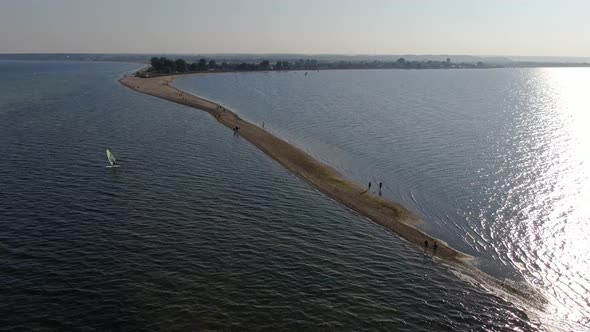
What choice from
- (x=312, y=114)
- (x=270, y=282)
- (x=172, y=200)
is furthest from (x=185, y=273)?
(x=312, y=114)

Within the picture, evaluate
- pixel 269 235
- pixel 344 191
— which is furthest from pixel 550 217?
pixel 269 235

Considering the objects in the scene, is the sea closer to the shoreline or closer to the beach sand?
the shoreline

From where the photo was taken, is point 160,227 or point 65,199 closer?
point 160,227

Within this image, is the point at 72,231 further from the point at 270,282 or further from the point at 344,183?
the point at 344,183

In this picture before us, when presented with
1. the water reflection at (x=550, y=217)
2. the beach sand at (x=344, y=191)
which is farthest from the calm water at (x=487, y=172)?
the beach sand at (x=344, y=191)

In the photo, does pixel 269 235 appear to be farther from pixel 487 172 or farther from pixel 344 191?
pixel 487 172

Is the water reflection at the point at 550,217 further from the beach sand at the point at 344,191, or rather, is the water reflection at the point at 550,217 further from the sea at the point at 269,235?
the beach sand at the point at 344,191

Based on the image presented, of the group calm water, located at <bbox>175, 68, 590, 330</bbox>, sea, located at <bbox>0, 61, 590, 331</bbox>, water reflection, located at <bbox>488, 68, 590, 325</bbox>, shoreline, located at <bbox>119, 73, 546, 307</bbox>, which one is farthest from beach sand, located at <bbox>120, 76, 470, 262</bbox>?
water reflection, located at <bbox>488, 68, 590, 325</bbox>
